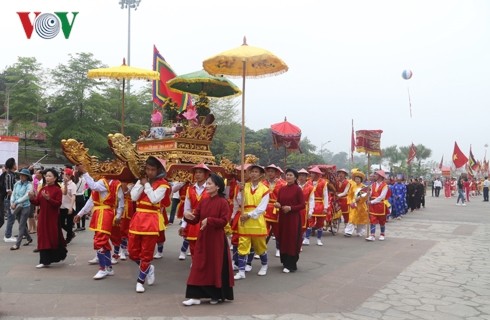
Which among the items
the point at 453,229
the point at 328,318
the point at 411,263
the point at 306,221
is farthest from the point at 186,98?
the point at 453,229

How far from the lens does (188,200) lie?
6555 mm

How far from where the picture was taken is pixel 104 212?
6.55 meters

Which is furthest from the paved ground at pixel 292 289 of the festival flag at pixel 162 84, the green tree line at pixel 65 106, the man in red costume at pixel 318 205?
the green tree line at pixel 65 106

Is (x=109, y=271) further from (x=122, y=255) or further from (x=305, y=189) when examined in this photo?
(x=305, y=189)

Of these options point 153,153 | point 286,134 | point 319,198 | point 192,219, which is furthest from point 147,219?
point 286,134

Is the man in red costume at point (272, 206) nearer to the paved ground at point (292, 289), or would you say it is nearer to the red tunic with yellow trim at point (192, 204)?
the paved ground at point (292, 289)

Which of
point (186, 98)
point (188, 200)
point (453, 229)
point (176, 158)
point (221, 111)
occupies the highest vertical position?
point (221, 111)

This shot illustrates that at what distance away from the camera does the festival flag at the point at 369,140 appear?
1214cm

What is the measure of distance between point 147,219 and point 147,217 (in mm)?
29

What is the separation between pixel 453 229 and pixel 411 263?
6242mm

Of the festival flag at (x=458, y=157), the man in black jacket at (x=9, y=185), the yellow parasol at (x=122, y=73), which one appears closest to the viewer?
the yellow parasol at (x=122, y=73)

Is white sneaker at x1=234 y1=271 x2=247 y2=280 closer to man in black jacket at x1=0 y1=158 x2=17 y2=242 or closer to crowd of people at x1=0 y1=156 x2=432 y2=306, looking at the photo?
crowd of people at x1=0 y1=156 x2=432 y2=306

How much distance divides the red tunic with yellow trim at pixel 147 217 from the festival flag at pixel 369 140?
754 centimetres

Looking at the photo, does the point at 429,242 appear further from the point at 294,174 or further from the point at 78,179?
the point at 78,179
